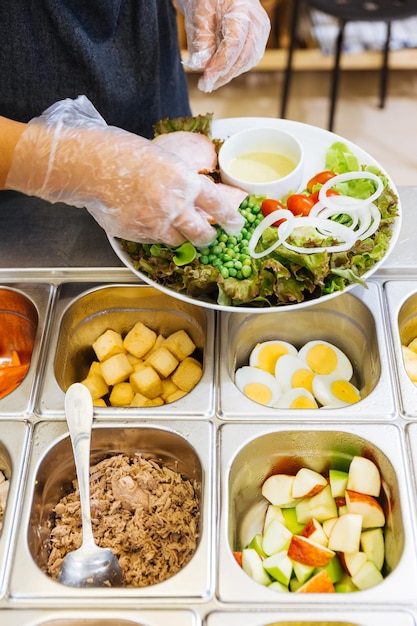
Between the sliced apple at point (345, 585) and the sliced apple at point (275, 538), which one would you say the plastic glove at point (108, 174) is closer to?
the sliced apple at point (275, 538)

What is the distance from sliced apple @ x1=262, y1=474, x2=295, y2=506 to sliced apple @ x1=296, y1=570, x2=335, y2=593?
21cm

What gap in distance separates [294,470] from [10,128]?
98 centimetres

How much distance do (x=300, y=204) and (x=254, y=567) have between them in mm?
834

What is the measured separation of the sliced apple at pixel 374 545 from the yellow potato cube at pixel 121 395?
626mm

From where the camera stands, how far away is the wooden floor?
374 cm

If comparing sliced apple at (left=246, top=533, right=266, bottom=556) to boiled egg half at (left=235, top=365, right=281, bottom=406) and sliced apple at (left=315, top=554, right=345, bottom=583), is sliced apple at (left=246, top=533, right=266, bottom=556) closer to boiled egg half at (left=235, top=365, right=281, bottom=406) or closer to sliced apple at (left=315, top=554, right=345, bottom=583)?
sliced apple at (left=315, top=554, right=345, bottom=583)

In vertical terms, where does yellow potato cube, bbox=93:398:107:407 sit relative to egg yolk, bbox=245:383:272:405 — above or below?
below

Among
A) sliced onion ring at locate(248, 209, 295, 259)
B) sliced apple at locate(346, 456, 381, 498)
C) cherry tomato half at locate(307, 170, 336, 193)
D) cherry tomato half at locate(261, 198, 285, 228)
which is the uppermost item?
cherry tomato half at locate(307, 170, 336, 193)

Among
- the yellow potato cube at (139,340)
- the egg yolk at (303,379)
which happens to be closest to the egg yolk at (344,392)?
the egg yolk at (303,379)

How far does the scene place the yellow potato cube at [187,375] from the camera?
157 centimetres

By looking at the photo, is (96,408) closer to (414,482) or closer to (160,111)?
(414,482)

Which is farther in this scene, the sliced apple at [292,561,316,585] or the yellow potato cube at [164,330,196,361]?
the yellow potato cube at [164,330,196,361]

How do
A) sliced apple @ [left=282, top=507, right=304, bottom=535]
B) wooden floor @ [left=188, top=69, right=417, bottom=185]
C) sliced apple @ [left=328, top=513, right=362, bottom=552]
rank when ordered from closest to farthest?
sliced apple @ [left=328, top=513, right=362, bottom=552], sliced apple @ [left=282, top=507, right=304, bottom=535], wooden floor @ [left=188, top=69, right=417, bottom=185]

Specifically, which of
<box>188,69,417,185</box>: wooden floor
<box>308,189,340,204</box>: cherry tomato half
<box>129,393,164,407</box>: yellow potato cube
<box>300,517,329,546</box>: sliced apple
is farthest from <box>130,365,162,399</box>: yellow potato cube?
<box>188,69,417,185</box>: wooden floor
